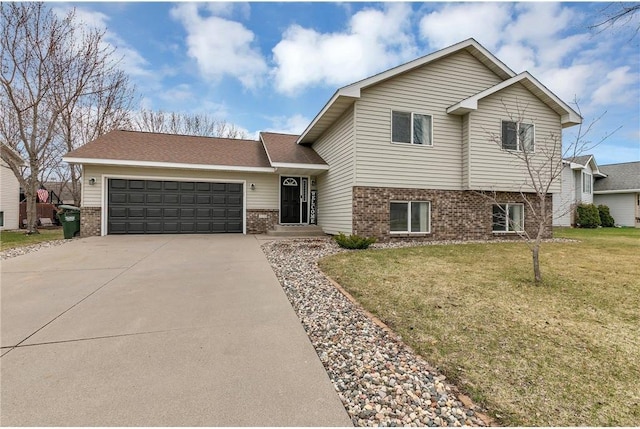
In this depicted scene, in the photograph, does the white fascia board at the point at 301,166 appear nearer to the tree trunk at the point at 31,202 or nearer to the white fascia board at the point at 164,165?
the white fascia board at the point at 164,165

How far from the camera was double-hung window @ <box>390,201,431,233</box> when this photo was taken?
1016 cm

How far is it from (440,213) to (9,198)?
2098 cm

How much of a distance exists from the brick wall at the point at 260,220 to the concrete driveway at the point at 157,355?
752 cm

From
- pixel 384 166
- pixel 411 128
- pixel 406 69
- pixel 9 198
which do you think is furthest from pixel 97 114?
pixel 411 128

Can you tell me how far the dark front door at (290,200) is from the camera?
523 inches

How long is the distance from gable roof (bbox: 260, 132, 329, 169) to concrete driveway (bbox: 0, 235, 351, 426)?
23.2 feet

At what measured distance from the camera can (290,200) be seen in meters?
13.4

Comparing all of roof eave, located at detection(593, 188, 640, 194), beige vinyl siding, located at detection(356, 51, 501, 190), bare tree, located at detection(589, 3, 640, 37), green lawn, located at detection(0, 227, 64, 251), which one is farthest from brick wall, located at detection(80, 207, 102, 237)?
roof eave, located at detection(593, 188, 640, 194)

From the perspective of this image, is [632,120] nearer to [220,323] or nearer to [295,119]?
[220,323]

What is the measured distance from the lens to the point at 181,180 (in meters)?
12.1

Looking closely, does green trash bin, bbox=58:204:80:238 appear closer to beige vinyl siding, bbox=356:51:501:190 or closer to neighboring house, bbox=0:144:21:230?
neighboring house, bbox=0:144:21:230

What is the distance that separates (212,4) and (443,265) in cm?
931

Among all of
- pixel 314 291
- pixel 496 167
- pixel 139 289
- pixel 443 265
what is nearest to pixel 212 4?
pixel 139 289

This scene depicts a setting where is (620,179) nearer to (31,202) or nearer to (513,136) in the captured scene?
(513,136)
